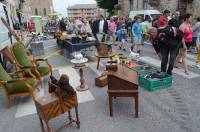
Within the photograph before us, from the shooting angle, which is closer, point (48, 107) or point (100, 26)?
point (48, 107)

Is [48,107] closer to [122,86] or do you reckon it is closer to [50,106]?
[50,106]

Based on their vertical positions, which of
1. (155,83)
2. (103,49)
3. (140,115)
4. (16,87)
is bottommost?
(140,115)

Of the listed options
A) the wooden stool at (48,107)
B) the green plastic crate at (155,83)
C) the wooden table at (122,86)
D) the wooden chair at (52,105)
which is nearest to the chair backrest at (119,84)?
the wooden table at (122,86)

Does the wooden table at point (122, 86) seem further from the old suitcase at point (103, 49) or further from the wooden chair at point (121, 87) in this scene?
the old suitcase at point (103, 49)

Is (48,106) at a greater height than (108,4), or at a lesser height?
lesser

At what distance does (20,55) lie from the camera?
596 cm

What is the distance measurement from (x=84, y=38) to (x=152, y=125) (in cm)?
605

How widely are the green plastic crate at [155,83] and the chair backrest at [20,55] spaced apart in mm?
3307

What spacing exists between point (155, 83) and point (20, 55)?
3881 millimetres

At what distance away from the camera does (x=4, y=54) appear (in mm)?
7309

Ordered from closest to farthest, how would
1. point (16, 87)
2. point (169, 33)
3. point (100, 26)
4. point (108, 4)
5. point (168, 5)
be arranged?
1. point (16, 87)
2. point (169, 33)
3. point (100, 26)
4. point (168, 5)
5. point (108, 4)

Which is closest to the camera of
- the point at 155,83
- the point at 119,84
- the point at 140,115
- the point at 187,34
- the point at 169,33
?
the point at 119,84

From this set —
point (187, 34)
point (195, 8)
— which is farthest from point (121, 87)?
point (195, 8)

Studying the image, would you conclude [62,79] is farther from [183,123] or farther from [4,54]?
[4,54]
